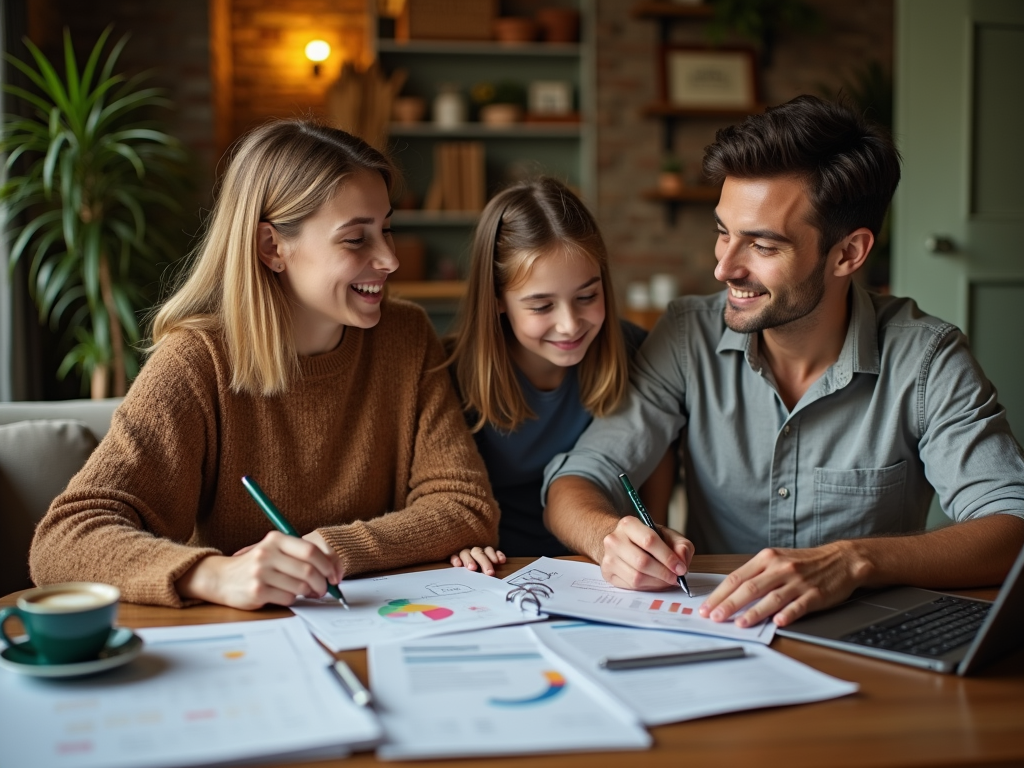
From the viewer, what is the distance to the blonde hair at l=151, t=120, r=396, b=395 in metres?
1.53

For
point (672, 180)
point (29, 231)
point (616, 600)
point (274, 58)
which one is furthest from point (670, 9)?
point (616, 600)

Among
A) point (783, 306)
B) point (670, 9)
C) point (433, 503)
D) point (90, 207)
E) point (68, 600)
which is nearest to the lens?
point (68, 600)

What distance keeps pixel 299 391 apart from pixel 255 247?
0.82 ft

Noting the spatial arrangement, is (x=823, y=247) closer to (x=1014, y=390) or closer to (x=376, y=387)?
(x=376, y=387)

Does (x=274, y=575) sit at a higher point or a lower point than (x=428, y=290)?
lower

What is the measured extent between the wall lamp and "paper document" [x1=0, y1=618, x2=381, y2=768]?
16.6ft

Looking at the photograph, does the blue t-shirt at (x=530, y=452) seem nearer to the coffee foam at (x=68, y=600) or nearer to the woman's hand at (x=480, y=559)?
the woman's hand at (x=480, y=559)

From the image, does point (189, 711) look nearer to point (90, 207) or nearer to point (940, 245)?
point (940, 245)

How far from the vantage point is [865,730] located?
2.71 ft

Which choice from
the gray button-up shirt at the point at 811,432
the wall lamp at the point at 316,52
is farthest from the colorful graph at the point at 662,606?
the wall lamp at the point at 316,52

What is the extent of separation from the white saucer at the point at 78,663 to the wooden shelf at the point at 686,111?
459 centimetres

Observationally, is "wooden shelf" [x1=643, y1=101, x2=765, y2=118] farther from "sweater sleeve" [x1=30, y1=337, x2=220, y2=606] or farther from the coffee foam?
the coffee foam

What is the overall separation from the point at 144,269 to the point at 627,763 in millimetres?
3562

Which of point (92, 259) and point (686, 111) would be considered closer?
point (92, 259)
